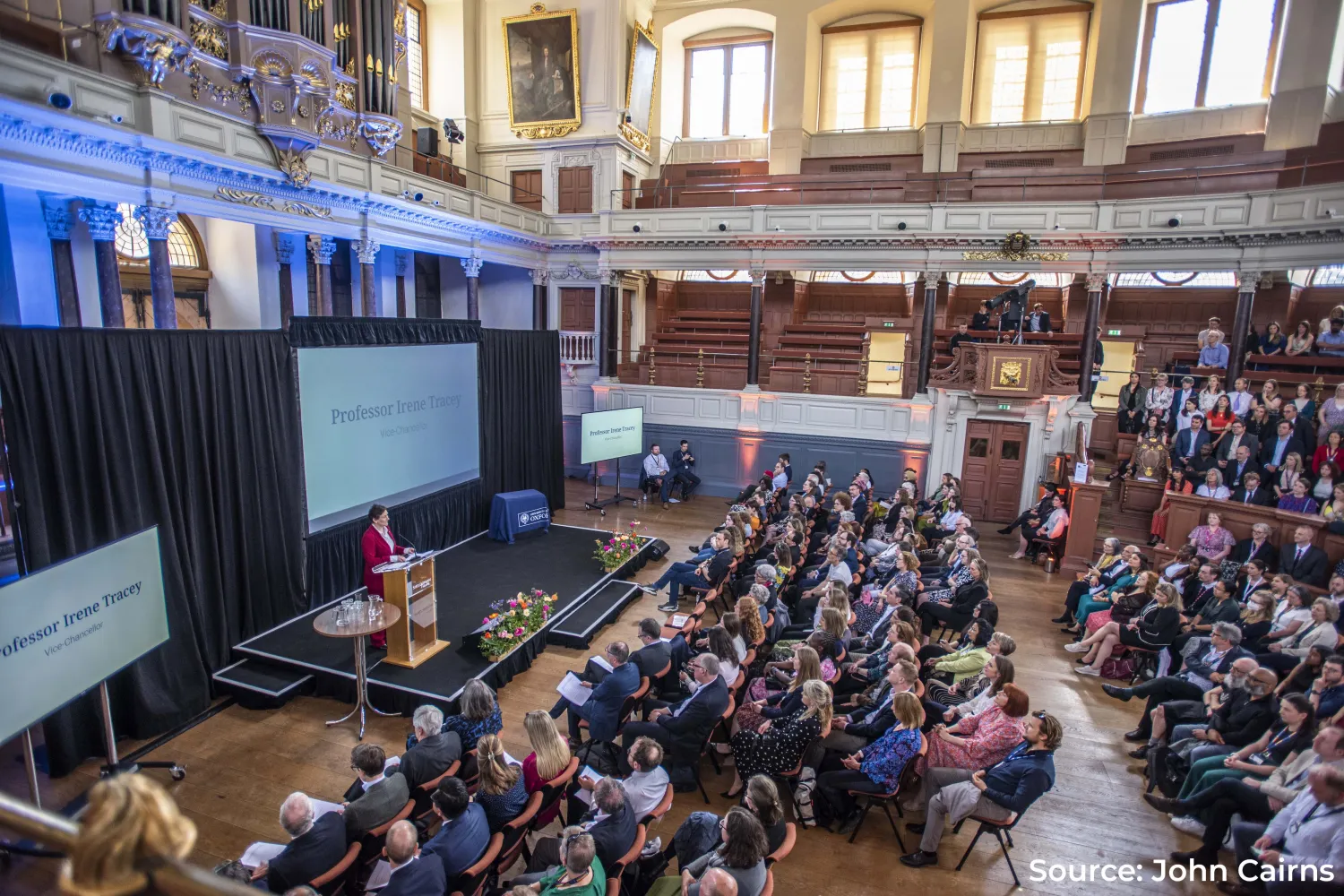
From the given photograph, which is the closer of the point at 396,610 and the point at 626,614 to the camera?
the point at 396,610

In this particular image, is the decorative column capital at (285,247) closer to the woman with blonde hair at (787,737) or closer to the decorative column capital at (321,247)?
the decorative column capital at (321,247)

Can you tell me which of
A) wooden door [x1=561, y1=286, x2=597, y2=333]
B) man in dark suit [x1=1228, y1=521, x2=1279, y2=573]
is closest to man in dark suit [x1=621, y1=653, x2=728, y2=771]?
man in dark suit [x1=1228, y1=521, x2=1279, y2=573]

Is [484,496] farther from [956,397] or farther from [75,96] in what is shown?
[956,397]

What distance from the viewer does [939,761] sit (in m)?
4.44

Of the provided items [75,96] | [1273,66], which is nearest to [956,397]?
[1273,66]

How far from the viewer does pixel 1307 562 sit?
6.99m

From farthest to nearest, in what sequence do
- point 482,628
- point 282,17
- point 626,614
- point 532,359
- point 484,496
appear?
1. point 532,359
2. point 484,496
3. point 282,17
4. point 626,614
5. point 482,628

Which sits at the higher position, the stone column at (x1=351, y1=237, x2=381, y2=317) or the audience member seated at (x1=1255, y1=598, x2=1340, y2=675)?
the stone column at (x1=351, y1=237, x2=381, y2=317)

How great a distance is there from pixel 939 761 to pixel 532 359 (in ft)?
28.1

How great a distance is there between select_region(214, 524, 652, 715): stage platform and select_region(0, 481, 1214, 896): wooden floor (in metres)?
0.19

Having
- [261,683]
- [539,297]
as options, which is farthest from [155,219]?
[539,297]

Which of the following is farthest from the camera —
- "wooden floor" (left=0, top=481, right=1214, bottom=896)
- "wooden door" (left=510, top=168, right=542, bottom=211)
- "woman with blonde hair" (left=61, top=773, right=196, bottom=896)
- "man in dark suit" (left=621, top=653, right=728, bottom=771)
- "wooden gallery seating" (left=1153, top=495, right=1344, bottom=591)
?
"wooden door" (left=510, top=168, right=542, bottom=211)

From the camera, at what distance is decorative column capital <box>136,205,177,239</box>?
24.7 ft

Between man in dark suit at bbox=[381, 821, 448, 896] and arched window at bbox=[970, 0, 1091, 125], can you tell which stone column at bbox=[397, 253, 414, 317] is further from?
man in dark suit at bbox=[381, 821, 448, 896]
